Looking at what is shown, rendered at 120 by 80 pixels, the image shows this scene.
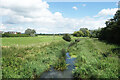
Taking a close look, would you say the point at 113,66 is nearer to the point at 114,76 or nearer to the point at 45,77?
the point at 114,76

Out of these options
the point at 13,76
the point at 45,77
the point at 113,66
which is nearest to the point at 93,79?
the point at 113,66

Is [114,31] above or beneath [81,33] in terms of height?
beneath

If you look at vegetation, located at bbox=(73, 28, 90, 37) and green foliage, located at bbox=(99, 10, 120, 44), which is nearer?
green foliage, located at bbox=(99, 10, 120, 44)

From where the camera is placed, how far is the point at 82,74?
28.9 feet

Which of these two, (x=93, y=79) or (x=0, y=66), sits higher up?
(x=0, y=66)

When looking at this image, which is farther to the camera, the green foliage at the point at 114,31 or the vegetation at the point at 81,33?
the vegetation at the point at 81,33

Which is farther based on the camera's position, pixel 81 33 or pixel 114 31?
pixel 81 33

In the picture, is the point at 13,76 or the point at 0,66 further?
the point at 0,66

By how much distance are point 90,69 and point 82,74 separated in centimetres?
111

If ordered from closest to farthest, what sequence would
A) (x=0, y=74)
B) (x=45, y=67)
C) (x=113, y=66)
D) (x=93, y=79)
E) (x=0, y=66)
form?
(x=0, y=74) → (x=93, y=79) → (x=0, y=66) → (x=113, y=66) → (x=45, y=67)

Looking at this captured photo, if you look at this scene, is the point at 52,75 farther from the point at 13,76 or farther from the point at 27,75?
the point at 13,76

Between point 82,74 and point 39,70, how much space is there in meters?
4.96

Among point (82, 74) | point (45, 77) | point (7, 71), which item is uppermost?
point (7, 71)

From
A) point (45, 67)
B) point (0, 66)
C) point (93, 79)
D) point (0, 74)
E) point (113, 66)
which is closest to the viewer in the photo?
point (0, 74)
